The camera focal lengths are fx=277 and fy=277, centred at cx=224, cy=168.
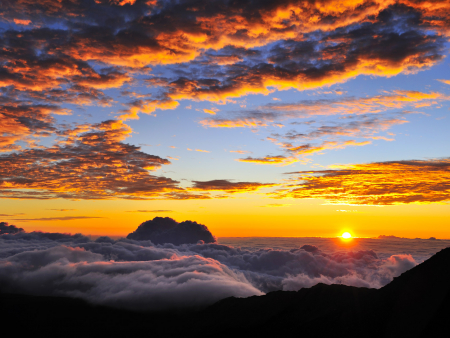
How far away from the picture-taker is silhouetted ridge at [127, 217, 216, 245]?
6885 inches

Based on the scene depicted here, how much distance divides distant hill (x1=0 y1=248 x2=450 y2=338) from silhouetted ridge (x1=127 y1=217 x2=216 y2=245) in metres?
107

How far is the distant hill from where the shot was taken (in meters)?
20.2

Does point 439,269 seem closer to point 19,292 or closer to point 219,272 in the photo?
point 219,272

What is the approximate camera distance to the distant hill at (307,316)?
66.4 ft

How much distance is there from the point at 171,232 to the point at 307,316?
15333 centimetres

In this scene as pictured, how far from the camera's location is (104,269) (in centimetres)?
9969

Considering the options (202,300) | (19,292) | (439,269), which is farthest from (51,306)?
(439,269)

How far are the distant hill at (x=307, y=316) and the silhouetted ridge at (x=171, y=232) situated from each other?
4204 inches

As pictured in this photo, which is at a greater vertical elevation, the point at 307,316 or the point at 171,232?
the point at 171,232

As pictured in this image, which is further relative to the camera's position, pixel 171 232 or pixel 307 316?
pixel 171 232

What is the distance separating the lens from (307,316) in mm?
30578

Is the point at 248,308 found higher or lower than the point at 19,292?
higher

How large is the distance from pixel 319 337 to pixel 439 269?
11.9 m

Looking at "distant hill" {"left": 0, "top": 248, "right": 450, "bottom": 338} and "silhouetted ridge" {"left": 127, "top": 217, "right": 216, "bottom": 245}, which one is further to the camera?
"silhouetted ridge" {"left": 127, "top": 217, "right": 216, "bottom": 245}
